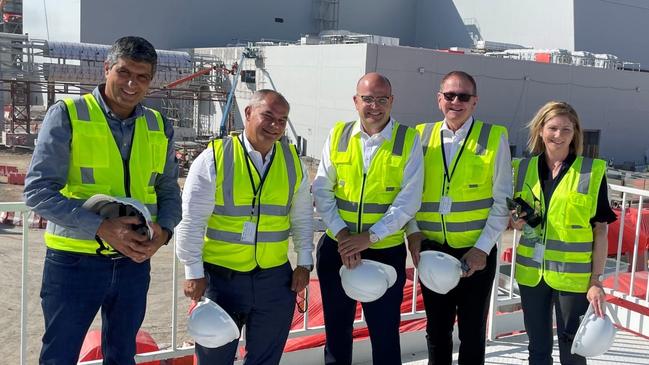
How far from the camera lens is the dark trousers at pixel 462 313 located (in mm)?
3441

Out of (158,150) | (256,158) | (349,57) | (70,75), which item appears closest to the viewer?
(158,150)

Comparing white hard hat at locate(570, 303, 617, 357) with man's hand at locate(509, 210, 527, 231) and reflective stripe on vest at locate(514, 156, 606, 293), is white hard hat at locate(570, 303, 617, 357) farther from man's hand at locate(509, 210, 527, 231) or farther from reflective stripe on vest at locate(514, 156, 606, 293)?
man's hand at locate(509, 210, 527, 231)

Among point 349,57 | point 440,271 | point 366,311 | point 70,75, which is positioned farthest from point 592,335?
point 70,75

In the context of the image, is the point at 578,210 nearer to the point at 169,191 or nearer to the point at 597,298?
the point at 597,298

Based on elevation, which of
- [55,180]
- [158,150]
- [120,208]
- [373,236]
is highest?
[158,150]

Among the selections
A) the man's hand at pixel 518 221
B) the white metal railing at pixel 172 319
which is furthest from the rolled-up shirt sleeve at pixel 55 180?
the man's hand at pixel 518 221

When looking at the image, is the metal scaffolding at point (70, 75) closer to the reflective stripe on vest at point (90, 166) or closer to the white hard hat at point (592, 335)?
the reflective stripe on vest at point (90, 166)

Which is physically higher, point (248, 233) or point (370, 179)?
point (370, 179)

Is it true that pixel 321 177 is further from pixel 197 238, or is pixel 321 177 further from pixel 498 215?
pixel 498 215

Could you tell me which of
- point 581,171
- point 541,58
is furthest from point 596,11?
point 581,171

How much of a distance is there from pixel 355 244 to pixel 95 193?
1.36m

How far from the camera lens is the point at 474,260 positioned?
3379 millimetres

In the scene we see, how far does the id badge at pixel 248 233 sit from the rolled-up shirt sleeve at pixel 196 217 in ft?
0.63

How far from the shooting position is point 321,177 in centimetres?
346
